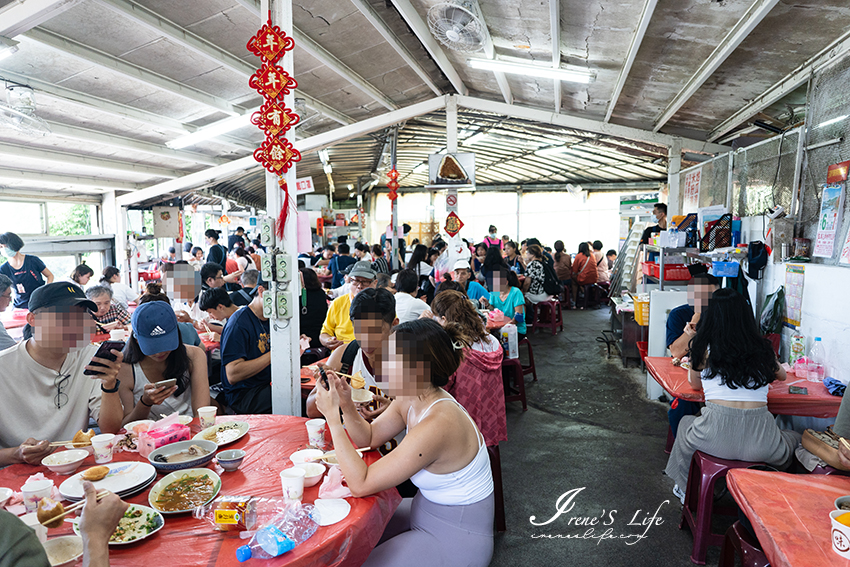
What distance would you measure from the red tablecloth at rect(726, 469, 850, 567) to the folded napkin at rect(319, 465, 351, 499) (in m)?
1.51

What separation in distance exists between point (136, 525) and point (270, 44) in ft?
9.25

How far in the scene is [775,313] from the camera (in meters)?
4.46

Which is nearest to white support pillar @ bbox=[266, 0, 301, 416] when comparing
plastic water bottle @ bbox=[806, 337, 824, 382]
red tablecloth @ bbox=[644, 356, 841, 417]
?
red tablecloth @ bbox=[644, 356, 841, 417]

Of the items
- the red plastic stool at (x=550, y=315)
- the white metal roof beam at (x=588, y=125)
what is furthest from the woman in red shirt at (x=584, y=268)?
the white metal roof beam at (x=588, y=125)

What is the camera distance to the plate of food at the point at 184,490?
1.80 m

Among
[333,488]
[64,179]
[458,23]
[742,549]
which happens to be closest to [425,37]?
[458,23]

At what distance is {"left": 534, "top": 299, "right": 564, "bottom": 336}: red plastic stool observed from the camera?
30.0ft

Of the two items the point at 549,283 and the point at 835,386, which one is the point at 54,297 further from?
the point at 549,283

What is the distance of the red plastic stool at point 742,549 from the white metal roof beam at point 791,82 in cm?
381

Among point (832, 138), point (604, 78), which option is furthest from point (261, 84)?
point (604, 78)

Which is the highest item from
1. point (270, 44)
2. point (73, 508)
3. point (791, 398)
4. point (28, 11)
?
point (28, 11)

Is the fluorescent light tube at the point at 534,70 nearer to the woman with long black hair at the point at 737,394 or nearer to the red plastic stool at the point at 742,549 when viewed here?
the woman with long black hair at the point at 737,394

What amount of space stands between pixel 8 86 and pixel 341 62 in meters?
3.78

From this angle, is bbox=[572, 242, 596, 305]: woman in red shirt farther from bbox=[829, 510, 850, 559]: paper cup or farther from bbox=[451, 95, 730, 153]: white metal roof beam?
bbox=[829, 510, 850, 559]: paper cup
